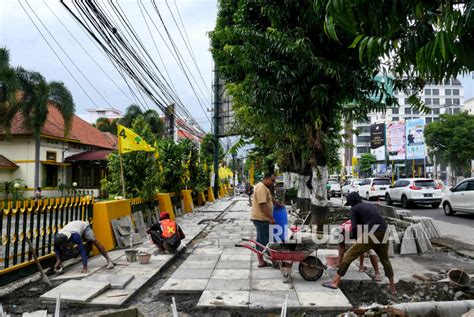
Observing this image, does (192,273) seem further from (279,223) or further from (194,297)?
(279,223)

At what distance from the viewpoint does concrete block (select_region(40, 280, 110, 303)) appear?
5.51 meters

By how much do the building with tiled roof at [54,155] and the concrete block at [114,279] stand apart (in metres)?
25.0

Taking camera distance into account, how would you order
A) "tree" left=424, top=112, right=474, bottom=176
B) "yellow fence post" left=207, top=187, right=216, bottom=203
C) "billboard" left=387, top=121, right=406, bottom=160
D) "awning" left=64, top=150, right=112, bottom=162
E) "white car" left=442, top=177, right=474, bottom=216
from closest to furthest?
1. "white car" left=442, top=177, right=474, bottom=216
2. "yellow fence post" left=207, top=187, right=216, bottom=203
3. "awning" left=64, top=150, right=112, bottom=162
4. "billboard" left=387, top=121, right=406, bottom=160
5. "tree" left=424, top=112, right=474, bottom=176

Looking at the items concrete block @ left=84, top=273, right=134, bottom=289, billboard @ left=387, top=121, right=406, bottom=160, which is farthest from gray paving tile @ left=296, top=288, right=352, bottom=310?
billboard @ left=387, top=121, right=406, bottom=160

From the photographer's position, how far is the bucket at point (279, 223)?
26.8 ft

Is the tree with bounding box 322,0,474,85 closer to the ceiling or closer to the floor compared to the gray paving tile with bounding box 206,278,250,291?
closer to the ceiling

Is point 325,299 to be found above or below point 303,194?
below

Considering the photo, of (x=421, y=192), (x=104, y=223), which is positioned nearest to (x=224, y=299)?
(x=104, y=223)

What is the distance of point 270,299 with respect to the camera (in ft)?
18.3

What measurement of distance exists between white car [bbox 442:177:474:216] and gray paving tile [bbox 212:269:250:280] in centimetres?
1243

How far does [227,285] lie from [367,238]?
2294 mm

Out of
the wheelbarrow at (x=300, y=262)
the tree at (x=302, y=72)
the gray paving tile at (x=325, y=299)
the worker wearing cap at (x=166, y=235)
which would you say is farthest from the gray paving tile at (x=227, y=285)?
the tree at (x=302, y=72)

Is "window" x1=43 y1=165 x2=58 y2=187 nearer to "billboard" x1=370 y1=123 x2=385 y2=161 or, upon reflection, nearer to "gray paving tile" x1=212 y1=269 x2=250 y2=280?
"gray paving tile" x1=212 y1=269 x2=250 y2=280

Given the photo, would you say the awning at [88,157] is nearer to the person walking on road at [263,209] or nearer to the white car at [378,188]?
the white car at [378,188]
